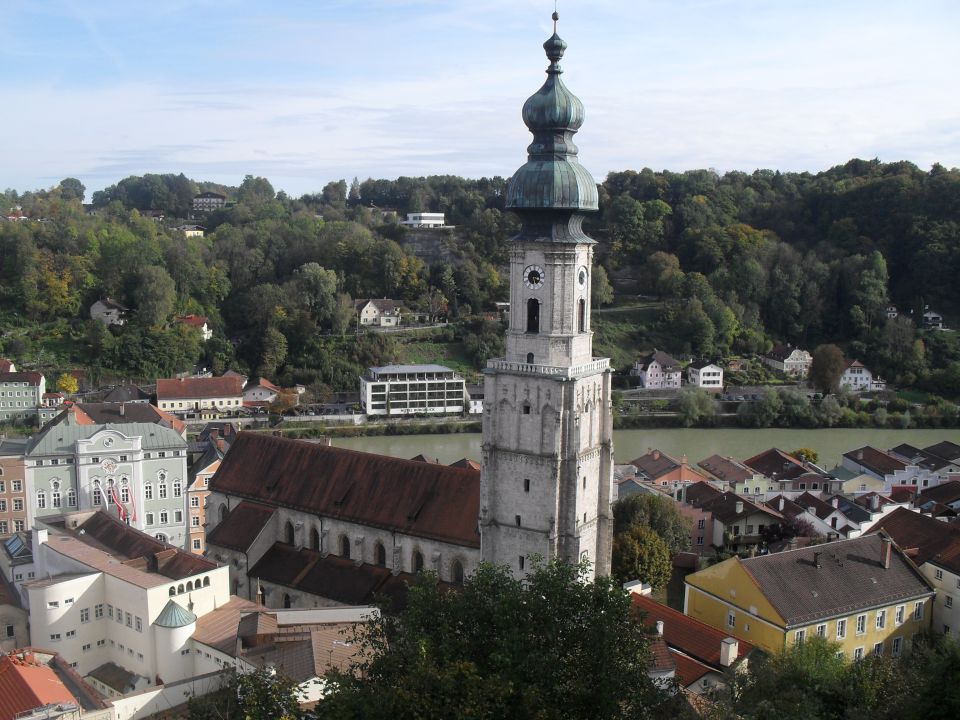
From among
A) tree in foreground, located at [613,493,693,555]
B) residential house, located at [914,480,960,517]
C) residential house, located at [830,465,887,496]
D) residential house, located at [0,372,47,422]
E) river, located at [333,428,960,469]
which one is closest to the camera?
tree in foreground, located at [613,493,693,555]

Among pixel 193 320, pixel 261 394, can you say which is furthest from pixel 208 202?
pixel 261 394

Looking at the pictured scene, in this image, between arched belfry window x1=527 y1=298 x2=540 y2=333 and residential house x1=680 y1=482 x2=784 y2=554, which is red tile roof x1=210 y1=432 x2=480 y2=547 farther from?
residential house x1=680 y1=482 x2=784 y2=554

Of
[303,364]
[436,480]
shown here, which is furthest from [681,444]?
[436,480]

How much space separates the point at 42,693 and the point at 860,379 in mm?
54407

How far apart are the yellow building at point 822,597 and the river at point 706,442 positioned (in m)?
21.0

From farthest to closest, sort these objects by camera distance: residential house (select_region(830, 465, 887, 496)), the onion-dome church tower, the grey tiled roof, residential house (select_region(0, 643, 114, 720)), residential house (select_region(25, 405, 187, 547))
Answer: residential house (select_region(830, 465, 887, 496)) → residential house (select_region(25, 405, 187, 547)) → the grey tiled roof → the onion-dome church tower → residential house (select_region(0, 643, 114, 720))

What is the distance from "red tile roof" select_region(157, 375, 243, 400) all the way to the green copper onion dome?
38.3 meters

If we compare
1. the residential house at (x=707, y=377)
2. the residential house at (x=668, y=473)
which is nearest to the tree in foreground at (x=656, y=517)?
the residential house at (x=668, y=473)

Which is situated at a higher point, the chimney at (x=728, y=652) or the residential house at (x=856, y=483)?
the chimney at (x=728, y=652)

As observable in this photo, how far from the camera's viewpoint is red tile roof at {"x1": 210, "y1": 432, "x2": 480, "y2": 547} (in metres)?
21.2

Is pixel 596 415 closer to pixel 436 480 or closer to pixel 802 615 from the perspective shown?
pixel 436 480

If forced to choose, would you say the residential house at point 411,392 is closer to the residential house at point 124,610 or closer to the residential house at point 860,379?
the residential house at point 860,379

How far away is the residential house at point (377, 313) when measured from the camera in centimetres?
6538

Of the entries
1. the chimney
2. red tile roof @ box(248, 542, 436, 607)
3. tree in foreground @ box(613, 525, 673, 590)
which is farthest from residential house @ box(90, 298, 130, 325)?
the chimney
